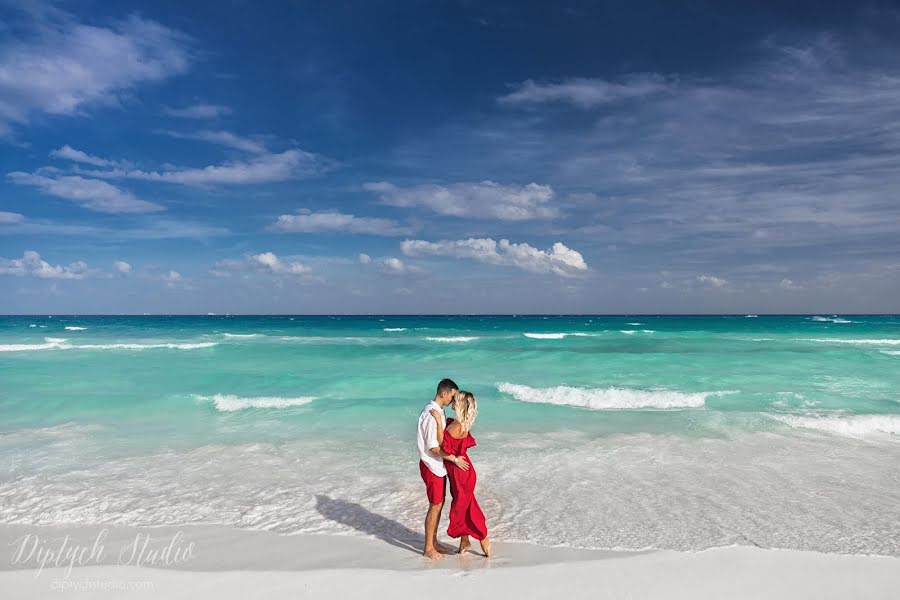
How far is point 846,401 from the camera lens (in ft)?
45.2

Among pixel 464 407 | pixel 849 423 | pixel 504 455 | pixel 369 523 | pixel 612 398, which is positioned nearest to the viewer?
pixel 464 407

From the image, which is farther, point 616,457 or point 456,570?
point 616,457

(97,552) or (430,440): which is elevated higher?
(430,440)

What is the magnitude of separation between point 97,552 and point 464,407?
3.97 meters

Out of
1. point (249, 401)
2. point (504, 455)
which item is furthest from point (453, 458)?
point (249, 401)

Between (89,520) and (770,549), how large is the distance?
7.30m

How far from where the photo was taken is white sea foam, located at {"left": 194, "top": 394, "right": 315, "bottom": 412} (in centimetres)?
1363

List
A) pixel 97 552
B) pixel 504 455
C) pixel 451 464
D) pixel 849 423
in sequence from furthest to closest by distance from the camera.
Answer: pixel 849 423, pixel 504 455, pixel 97 552, pixel 451 464

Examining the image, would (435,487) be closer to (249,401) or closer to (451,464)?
(451,464)

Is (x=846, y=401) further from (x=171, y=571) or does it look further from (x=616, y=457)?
(x=171, y=571)

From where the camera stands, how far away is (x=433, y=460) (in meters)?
Answer: 5.16

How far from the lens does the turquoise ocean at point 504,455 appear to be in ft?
20.2

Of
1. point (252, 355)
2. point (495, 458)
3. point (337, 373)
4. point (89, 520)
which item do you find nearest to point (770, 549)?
point (495, 458)

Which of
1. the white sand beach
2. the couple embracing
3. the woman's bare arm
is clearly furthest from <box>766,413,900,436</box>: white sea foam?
the woman's bare arm
